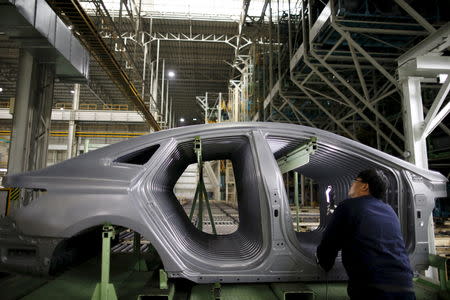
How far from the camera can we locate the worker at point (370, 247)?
5.42 feet

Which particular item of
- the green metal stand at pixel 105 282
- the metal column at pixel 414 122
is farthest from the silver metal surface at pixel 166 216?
the metal column at pixel 414 122

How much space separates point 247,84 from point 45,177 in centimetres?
1317

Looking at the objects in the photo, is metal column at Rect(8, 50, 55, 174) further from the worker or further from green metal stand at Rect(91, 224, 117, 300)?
the worker

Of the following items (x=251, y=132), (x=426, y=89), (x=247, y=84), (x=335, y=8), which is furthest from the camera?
(x=247, y=84)

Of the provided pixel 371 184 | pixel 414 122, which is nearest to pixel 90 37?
pixel 414 122

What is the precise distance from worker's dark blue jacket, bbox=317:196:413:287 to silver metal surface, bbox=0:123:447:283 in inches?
14.5

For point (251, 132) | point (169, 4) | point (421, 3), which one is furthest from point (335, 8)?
point (169, 4)

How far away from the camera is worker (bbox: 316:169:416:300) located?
1.65m

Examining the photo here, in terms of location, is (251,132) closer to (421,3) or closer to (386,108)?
(421,3)

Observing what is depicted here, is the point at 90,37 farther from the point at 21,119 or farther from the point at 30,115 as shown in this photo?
the point at 21,119

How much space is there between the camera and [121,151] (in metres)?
2.18

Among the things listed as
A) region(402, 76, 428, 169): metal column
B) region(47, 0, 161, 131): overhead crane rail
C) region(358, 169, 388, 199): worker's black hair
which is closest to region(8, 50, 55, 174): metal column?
region(47, 0, 161, 131): overhead crane rail

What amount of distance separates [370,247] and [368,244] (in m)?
0.02

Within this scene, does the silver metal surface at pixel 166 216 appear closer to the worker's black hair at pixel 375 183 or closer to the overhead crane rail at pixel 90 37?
the worker's black hair at pixel 375 183
